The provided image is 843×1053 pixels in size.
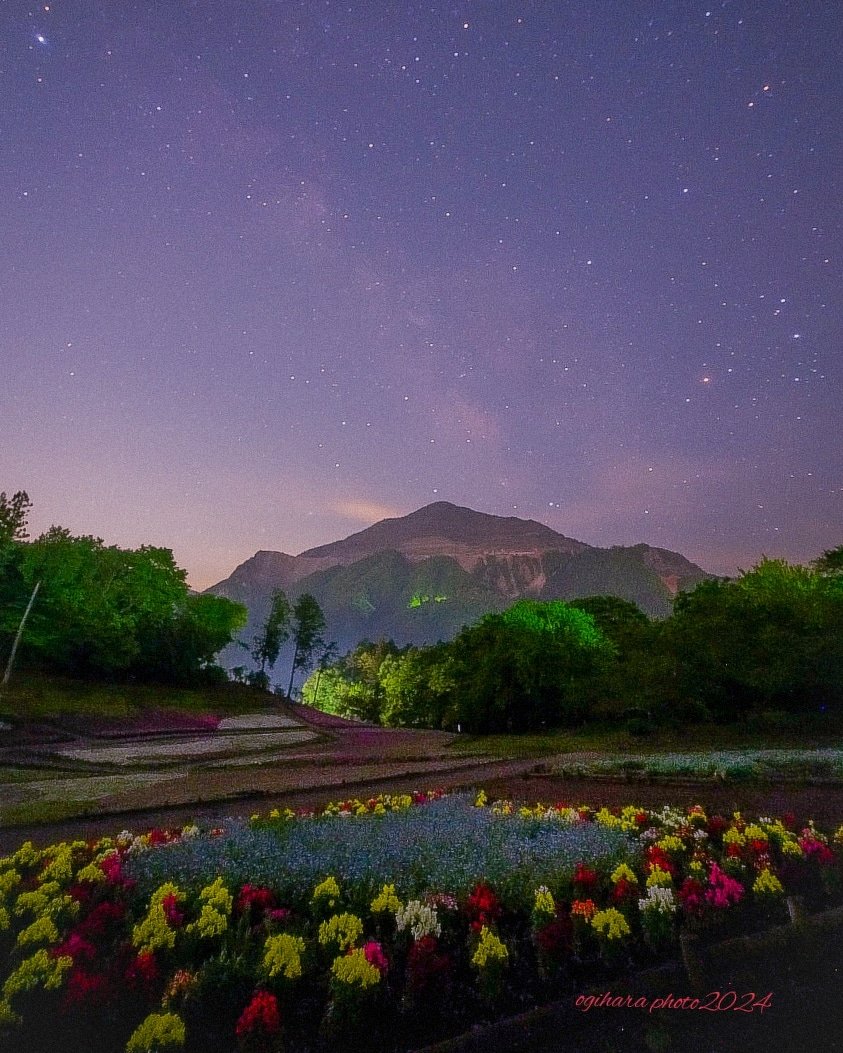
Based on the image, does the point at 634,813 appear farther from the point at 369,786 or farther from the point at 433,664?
the point at 433,664

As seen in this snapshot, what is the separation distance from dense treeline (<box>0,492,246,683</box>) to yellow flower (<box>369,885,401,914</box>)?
109 feet

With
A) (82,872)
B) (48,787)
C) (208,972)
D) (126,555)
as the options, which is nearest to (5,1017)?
(208,972)

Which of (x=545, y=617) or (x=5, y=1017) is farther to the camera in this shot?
(x=545, y=617)

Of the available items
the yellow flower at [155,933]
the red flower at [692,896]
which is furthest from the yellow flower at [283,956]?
the red flower at [692,896]

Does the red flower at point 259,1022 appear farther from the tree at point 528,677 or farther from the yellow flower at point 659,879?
the tree at point 528,677

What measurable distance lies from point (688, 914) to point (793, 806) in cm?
666

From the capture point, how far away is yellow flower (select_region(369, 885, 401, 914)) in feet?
14.9

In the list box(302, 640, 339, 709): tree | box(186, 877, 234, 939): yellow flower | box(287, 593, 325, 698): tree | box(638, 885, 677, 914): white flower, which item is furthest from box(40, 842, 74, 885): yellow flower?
box(302, 640, 339, 709): tree

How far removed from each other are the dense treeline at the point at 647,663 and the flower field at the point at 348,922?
726 inches

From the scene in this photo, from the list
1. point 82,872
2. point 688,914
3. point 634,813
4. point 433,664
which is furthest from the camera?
point 433,664

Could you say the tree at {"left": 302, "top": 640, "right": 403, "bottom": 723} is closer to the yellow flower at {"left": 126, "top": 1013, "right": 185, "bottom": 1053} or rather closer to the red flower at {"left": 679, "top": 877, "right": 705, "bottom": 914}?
the red flower at {"left": 679, "top": 877, "right": 705, "bottom": 914}

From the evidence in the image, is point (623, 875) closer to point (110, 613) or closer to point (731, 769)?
point (731, 769)

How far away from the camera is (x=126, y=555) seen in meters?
42.4

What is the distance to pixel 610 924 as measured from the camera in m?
4.34
